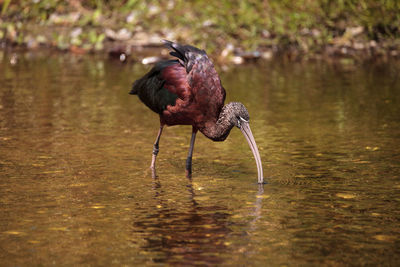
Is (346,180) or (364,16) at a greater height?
(364,16)

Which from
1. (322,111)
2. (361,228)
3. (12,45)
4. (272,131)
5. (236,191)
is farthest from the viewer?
(12,45)

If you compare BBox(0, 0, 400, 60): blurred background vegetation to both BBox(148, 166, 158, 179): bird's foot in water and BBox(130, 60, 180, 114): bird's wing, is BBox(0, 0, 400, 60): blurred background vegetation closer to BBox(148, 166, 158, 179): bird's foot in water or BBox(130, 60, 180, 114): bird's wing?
BBox(130, 60, 180, 114): bird's wing

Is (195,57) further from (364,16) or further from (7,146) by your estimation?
(364,16)

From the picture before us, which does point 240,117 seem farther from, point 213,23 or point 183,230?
point 213,23

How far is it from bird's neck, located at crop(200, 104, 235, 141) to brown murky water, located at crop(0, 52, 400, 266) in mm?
489

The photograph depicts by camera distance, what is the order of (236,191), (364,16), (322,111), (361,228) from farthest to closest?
(364,16) < (322,111) < (236,191) < (361,228)

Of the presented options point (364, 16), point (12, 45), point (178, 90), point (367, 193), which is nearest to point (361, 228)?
point (367, 193)

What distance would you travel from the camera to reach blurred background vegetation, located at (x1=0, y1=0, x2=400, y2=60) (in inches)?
803

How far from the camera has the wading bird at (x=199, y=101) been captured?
9.31 meters

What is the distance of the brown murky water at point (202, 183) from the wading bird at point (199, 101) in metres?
0.54

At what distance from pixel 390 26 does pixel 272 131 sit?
8563 millimetres

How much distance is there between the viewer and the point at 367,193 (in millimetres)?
8859

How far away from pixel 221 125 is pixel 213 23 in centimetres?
1234

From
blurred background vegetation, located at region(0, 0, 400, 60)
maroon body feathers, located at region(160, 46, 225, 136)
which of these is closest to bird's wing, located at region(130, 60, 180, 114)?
maroon body feathers, located at region(160, 46, 225, 136)
